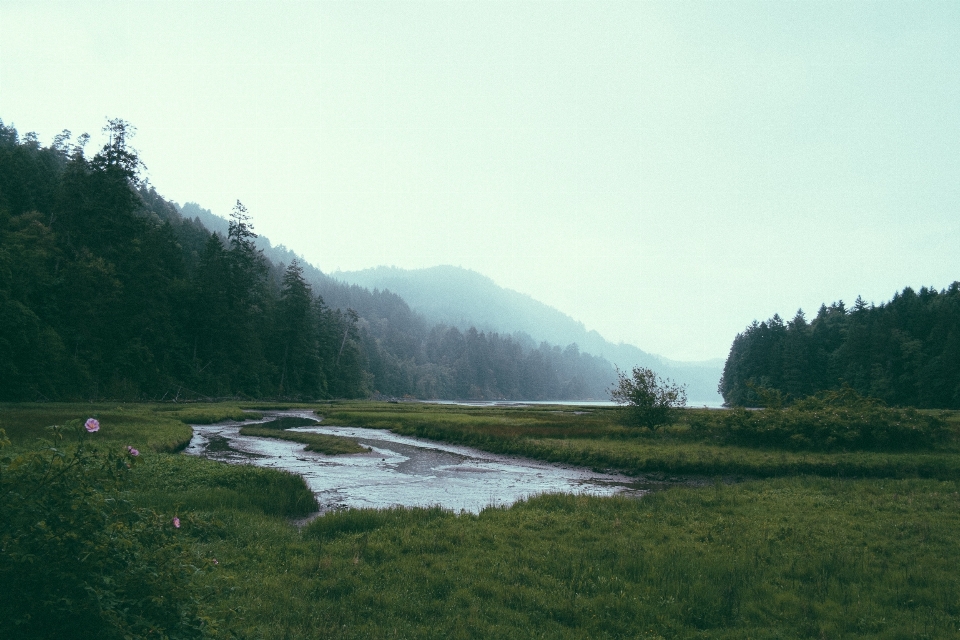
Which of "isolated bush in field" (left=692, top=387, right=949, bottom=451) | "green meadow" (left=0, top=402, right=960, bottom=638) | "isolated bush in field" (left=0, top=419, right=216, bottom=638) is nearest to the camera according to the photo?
"isolated bush in field" (left=0, top=419, right=216, bottom=638)

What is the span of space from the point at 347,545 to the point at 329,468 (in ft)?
59.2

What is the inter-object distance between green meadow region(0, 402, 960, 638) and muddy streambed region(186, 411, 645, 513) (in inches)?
132

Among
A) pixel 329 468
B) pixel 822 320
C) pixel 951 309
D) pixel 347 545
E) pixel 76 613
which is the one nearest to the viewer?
pixel 76 613

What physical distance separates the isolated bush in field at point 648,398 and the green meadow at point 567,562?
20.9m

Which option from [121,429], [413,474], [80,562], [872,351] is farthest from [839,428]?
[872,351]

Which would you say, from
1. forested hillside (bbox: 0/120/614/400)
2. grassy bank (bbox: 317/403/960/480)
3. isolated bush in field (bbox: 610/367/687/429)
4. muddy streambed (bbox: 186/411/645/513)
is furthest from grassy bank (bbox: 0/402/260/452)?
isolated bush in field (bbox: 610/367/687/429)

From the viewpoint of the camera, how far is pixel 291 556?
43.8 feet

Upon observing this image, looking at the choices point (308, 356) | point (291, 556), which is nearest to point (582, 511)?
point (291, 556)

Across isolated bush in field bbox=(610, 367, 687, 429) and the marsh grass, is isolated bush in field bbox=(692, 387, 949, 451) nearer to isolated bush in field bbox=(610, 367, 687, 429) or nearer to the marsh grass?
isolated bush in field bbox=(610, 367, 687, 429)

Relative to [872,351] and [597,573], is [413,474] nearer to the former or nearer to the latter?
[597,573]

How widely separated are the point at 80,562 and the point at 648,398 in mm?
44909

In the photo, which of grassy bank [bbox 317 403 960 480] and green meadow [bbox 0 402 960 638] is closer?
green meadow [bbox 0 402 960 638]

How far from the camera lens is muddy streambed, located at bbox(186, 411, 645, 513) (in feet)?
76.9

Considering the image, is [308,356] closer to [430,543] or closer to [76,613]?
[430,543]
